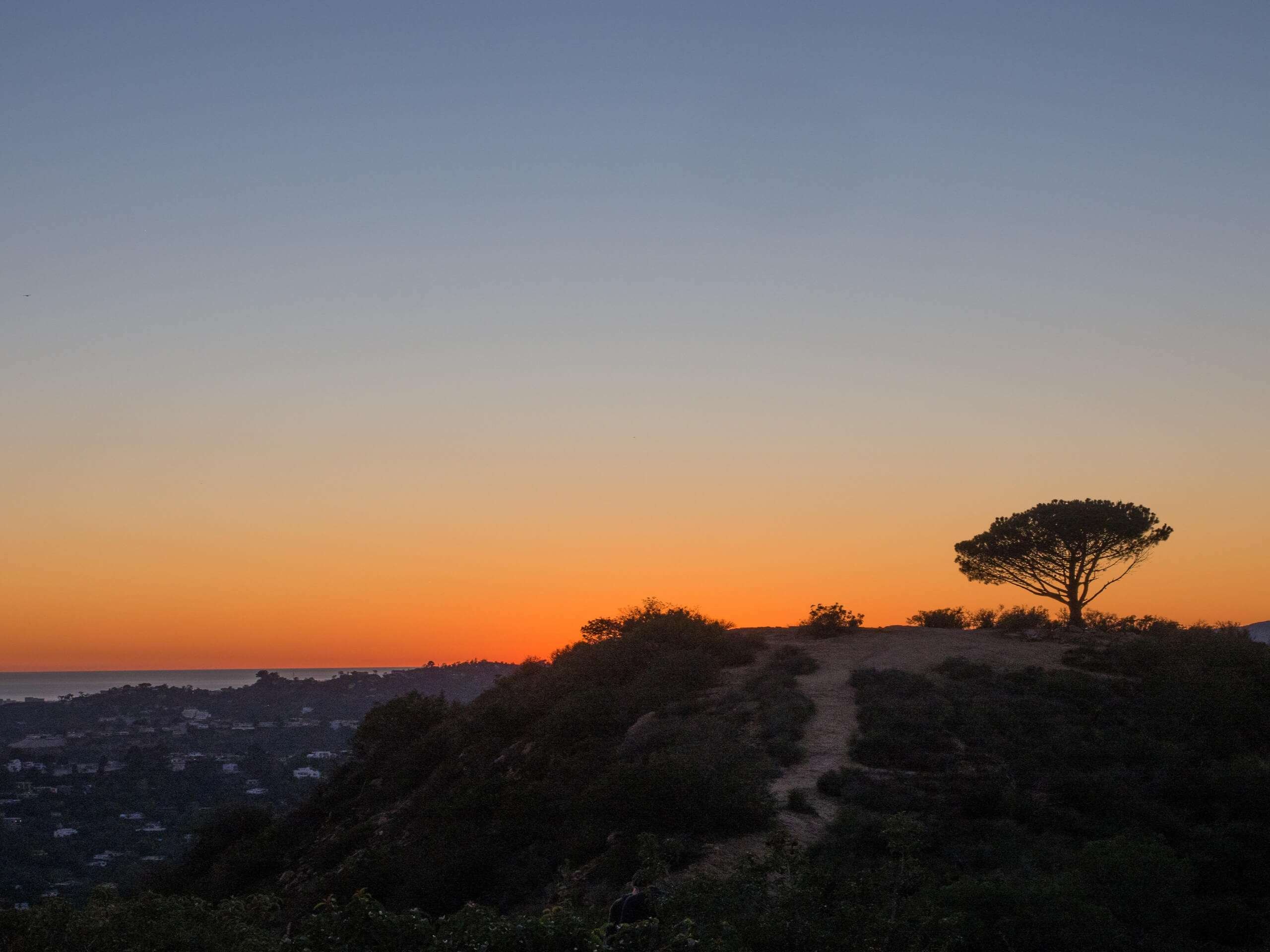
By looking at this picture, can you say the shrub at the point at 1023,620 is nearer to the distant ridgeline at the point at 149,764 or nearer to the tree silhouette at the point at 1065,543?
the tree silhouette at the point at 1065,543

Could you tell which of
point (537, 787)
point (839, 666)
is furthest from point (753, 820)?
point (839, 666)

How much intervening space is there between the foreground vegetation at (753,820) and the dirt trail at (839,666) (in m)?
0.53

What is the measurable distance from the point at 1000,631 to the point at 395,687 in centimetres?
10874

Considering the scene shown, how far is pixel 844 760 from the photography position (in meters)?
22.7

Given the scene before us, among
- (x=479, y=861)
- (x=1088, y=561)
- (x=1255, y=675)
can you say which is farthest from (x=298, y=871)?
(x=1088, y=561)

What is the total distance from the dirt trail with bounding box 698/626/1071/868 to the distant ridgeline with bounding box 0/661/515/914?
1482cm

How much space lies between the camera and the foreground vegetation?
1060cm

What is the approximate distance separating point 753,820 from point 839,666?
15.6m

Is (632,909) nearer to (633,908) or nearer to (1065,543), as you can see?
(633,908)

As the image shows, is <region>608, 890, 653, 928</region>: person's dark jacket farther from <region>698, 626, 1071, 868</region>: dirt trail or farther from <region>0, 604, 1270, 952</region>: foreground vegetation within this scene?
<region>698, 626, 1071, 868</region>: dirt trail

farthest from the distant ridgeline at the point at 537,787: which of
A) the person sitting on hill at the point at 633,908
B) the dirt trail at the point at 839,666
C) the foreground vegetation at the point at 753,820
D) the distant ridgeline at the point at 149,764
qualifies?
the person sitting on hill at the point at 633,908

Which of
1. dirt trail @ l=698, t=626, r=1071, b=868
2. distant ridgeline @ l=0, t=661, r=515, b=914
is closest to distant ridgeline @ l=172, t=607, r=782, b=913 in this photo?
dirt trail @ l=698, t=626, r=1071, b=868

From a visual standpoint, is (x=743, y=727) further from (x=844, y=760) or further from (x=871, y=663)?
(x=871, y=663)

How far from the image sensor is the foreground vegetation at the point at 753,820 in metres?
10.6
